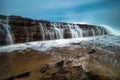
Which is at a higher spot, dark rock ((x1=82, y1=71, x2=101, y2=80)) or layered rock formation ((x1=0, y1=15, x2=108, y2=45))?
layered rock formation ((x1=0, y1=15, x2=108, y2=45))

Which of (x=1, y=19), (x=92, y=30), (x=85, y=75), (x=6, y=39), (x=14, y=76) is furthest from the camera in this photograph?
(x=92, y=30)

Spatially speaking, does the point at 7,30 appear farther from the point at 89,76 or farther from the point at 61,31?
the point at 89,76

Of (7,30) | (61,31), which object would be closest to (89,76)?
(7,30)

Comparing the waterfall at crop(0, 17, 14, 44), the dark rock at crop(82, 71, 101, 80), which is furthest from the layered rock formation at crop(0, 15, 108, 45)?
the dark rock at crop(82, 71, 101, 80)

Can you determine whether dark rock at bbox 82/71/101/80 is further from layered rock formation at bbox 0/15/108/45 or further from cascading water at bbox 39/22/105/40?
cascading water at bbox 39/22/105/40

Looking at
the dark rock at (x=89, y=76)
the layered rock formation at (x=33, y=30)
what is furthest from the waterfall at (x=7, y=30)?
the dark rock at (x=89, y=76)

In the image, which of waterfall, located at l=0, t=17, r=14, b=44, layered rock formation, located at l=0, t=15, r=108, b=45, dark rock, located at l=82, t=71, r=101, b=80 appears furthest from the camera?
layered rock formation, located at l=0, t=15, r=108, b=45

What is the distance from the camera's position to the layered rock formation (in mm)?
8461

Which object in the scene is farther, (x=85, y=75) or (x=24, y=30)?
(x=24, y=30)

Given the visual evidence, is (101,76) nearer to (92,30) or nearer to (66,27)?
(66,27)

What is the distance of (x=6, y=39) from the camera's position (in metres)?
7.79

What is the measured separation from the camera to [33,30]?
32.3 ft

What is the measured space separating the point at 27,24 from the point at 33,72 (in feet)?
25.8

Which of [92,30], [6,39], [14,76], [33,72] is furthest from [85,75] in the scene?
[92,30]
